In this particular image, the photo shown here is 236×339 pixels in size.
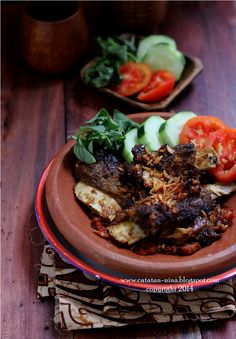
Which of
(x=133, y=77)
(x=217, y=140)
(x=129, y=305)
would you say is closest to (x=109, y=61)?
(x=133, y=77)

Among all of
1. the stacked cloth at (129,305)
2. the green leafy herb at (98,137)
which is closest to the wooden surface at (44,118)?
the stacked cloth at (129,305)

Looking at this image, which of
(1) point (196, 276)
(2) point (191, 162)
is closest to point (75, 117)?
(2) point (191, 162)

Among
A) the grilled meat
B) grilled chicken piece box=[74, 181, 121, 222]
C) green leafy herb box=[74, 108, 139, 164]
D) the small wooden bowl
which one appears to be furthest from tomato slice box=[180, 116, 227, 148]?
the small wooden bowl

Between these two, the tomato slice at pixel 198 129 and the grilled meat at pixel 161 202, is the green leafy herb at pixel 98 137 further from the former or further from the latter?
the tomato slice at pixel 198 129

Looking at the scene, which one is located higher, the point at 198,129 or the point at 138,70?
the point at 198,129

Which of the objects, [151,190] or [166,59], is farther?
[166,59]

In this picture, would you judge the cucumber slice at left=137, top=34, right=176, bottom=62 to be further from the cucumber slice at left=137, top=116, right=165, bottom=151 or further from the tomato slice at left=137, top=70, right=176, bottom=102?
the cucumber slice at left=137, top=116, right=165, bottom=151

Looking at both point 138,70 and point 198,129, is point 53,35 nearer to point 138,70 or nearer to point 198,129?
point 138,70
